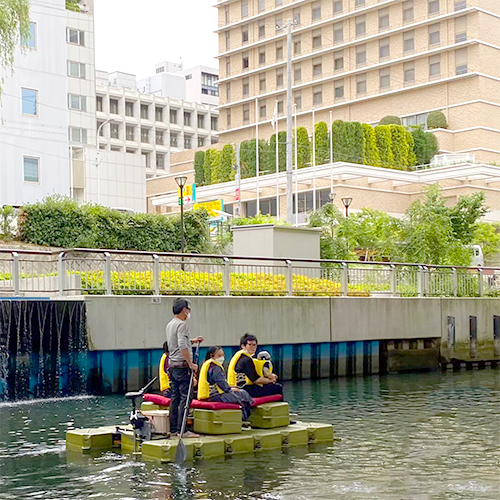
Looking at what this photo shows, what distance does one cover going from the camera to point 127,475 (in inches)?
553

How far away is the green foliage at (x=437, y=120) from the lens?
104500 millimetres

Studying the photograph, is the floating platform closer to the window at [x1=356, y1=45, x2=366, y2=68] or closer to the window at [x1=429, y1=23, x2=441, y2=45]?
the window at [x1=429, y1=23, x2=441, y2=45]

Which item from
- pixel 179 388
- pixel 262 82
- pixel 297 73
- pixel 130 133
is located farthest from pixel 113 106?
pixel 179 388

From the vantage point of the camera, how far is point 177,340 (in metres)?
15.0

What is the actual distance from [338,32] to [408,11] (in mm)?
10314

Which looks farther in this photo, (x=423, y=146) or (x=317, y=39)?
(x=317, y=39)

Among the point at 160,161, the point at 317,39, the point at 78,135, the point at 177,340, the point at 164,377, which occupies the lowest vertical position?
the point at 164,377

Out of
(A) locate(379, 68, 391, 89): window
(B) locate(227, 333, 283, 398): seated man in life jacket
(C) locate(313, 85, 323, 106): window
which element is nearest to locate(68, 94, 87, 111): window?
(A) locate(379, 68, 391, 89): window

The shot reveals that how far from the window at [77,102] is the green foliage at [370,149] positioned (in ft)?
96.5

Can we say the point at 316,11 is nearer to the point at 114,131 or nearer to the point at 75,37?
the point at 114,131

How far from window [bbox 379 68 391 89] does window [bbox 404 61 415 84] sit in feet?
7.32

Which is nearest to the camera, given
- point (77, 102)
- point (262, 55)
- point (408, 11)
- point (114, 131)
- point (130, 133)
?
point (77, 102)

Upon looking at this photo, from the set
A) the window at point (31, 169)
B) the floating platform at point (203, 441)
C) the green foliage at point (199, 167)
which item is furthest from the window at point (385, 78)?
the floating platform at point (203, 441)

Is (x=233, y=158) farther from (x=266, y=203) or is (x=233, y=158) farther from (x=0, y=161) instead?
(x=0, y=161)
